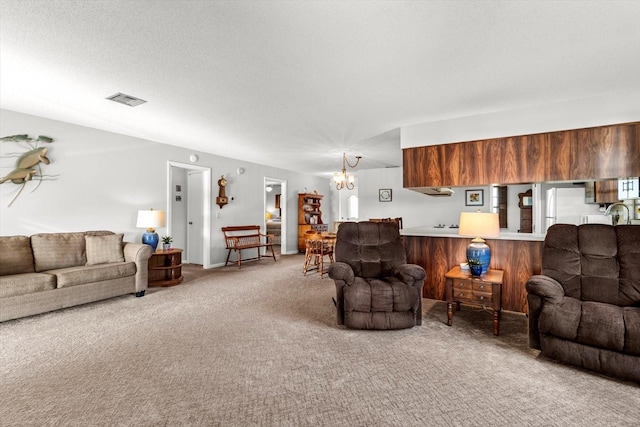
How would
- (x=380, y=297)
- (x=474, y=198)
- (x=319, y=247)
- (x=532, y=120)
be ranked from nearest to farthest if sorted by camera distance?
(x=380, y=297), (x=532, y=120), (x=319, y=247), (x=474, y=198)

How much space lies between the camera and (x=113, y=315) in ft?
10.9

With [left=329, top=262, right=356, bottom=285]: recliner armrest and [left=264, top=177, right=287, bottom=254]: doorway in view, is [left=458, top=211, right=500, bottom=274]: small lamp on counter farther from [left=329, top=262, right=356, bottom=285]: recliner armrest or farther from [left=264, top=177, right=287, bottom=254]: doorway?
[left=264, top=177, right=287, bottom=254]: doorway

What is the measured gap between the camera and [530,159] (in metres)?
3.51

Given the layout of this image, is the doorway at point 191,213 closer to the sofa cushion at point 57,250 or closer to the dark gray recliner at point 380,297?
the sofa cushion at point 57,250

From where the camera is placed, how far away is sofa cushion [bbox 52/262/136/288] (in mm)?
3375

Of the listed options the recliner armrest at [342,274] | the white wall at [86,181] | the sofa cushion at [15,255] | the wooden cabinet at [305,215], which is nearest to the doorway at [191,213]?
the white wall at [86,181]

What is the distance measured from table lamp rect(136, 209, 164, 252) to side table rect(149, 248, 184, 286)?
0.20 metres

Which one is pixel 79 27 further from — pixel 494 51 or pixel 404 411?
pixel 404 411

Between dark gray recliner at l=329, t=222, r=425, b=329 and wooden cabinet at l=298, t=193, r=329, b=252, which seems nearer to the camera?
dark gray recliner at l=329, t=222, r=425, b=329

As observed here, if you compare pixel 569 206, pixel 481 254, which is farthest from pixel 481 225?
pixel 569 206

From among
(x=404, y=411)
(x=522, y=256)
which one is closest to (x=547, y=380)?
(x=404, y=411)

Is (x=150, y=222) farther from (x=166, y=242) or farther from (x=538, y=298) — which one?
(x=538, y=298)

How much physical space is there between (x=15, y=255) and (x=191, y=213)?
3.31 m

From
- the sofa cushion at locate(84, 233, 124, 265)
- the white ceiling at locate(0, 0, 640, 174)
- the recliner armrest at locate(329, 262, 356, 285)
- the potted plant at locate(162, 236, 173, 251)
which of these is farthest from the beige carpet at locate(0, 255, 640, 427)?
the white ceiling at locate(0, 0, 640, 174)
